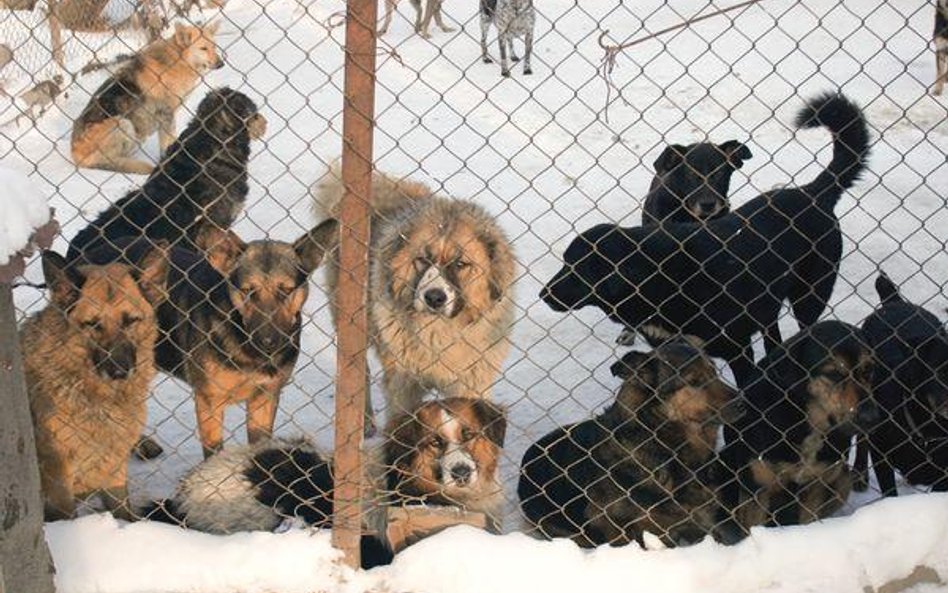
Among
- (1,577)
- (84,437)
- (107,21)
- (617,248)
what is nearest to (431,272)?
(617,248)

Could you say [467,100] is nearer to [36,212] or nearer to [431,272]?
[431,272]

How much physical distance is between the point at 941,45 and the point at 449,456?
8.86 meters

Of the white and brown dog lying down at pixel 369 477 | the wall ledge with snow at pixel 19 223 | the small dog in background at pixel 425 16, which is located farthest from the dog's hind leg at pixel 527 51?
the wall ledge with snow at pixel 19 223

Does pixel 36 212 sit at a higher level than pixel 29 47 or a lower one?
lower

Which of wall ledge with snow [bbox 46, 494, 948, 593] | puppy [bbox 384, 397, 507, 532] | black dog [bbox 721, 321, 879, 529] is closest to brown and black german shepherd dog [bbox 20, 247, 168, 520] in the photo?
wall ledge with snow [bbox 46, 494, 948, 593]

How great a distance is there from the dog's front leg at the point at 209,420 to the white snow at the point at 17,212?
2.07 meters

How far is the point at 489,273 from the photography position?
5508 mm

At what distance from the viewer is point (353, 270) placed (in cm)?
357

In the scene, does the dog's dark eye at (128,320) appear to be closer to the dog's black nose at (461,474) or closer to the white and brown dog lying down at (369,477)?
the white and brown dog lying down at (369,477)

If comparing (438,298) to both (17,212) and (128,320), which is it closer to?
(128,320)

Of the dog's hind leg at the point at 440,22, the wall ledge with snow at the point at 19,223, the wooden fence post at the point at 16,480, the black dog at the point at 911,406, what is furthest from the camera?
the dog's hind leg at the point at 440,22

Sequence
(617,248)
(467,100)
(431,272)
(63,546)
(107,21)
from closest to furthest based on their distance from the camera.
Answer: (63,546) < (431,272) < (617,248) < (467,100) < (107,21)

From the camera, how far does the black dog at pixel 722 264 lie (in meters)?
5.88

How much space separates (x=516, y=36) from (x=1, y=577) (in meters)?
11.1
